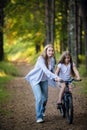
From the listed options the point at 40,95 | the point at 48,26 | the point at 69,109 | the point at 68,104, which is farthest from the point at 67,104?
the point at 48,26

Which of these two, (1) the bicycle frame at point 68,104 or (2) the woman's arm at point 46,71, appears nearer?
(2) the woman's arm at point 46,71

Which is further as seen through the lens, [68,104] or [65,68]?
[65,68]

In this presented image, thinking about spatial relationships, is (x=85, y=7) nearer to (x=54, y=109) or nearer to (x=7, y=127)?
(x=7, y=127)

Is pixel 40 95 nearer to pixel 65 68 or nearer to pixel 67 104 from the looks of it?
pixel 67 104

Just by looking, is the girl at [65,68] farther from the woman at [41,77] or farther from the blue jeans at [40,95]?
the blue jeans at [40,95]

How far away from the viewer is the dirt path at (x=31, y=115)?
1025 cm

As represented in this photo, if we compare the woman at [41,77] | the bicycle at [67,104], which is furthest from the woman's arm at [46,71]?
the bicycle at [67,104]

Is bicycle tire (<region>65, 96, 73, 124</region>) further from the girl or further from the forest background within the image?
the forest background

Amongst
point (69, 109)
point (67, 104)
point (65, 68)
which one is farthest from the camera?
point (65, 68)

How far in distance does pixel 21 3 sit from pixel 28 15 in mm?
7566

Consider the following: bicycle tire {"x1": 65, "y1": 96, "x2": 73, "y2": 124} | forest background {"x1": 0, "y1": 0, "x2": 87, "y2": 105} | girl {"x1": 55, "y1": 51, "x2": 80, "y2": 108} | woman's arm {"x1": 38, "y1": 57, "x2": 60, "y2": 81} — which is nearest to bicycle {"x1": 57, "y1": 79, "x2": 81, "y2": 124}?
bicycle tire {"x1": 65, "y1": 96, "x2": 73, "y2": 124}

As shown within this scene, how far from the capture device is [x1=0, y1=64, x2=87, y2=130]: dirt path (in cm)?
1025

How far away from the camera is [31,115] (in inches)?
465

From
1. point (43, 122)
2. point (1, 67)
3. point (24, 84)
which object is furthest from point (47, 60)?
point (1, 67)
